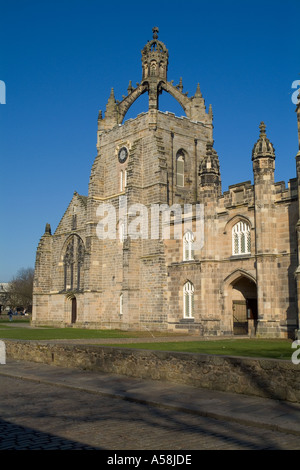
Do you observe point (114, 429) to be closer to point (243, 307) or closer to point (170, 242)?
point (243, 307)

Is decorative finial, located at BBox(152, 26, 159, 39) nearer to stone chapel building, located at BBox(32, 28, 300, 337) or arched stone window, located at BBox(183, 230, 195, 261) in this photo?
stone chapel building, located at BBox(32, 28, 300, 337)

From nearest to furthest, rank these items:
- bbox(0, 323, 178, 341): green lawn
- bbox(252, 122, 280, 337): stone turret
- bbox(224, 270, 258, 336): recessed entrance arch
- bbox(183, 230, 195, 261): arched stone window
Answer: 1. bbox(252, 122, 280, 337): stone turret
2. bbox(0, 323, 178, 341): green lawn
3. bbox(224, 270, 258, 336): recessed entrance arch
4. bbox(183, 230, 195, 261): arched stone window

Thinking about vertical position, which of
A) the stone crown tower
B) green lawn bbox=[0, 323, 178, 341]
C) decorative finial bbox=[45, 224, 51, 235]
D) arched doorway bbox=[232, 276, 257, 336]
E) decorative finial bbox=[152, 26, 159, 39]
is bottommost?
green lawn bbox=[0, 323, 178, 341]

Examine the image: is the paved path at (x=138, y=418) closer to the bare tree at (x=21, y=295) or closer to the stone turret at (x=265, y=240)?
the stone turret at (x=265, y=240)

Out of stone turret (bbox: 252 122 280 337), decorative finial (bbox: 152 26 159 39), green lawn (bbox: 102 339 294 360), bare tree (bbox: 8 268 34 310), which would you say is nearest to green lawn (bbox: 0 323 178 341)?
stone turret (bbox: 252 122 280 337)

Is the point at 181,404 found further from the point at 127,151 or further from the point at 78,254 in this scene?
the point at 78,254

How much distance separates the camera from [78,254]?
43.0m

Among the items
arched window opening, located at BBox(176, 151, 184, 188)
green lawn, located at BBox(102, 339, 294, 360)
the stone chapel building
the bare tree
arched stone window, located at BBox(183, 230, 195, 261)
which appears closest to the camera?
green lawn, located at BBox(102, 339, 294, 360)

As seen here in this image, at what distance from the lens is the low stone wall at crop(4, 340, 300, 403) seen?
9.55m

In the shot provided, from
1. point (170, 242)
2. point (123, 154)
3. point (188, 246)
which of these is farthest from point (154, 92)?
point (188, 246)

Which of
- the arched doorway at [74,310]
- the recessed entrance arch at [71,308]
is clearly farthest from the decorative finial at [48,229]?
the arched doorway at [74,310]

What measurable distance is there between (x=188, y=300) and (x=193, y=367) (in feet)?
62.8

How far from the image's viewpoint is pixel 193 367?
1150 centimetres
